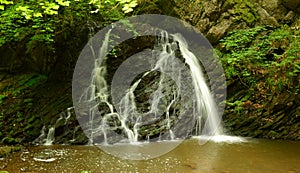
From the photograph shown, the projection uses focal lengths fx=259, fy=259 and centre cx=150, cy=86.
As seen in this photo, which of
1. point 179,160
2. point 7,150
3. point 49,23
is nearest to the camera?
point 179,160

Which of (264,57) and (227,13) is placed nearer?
(264,57)

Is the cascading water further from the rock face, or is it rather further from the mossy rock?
the mossy rock

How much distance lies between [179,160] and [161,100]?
9.26ft

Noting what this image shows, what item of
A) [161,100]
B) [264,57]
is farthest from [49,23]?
[264,57]

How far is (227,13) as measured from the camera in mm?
9148

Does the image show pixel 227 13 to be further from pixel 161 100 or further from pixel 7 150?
pixel 7 150

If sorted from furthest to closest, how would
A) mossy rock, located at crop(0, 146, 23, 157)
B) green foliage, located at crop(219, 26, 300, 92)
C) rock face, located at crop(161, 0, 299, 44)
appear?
rock face, located at crop(161, 0, 299, 44), green foliage, located at crop(219, 26, 300, 92), mossy rock, located at crop(0, 146, 23, 157)

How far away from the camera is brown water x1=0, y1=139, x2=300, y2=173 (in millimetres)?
4504

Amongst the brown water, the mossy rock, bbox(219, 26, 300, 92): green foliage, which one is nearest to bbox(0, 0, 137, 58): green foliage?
the mossy rock

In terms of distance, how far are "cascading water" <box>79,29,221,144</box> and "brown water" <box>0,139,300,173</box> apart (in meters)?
1.01

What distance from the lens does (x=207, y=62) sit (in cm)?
835

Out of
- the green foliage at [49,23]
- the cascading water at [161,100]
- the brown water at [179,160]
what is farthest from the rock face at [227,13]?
the brown water at [179,160]

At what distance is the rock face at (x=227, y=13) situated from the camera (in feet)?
29.5

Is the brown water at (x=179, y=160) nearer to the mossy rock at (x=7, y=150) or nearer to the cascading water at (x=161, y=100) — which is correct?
the mossy rock at (x=7, y=150)
